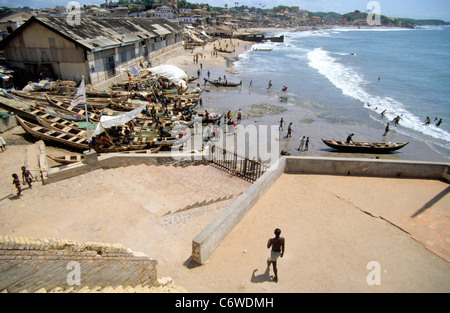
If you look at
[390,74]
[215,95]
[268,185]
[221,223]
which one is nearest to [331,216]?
[268,185]

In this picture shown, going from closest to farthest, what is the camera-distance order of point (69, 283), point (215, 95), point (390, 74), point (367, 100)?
point (69, 283) < point (215, 95) < point (367, 100) < point (390, 74)

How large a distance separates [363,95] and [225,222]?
38341mm

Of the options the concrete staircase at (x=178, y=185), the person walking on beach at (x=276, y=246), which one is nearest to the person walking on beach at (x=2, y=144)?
the concrete staircase at (x=178, y=185)

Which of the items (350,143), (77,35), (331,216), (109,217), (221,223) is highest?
(77,35)

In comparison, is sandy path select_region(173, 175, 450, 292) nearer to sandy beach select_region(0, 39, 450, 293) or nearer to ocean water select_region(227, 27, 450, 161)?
sandy beach select_region(0, 39, 450, 293)

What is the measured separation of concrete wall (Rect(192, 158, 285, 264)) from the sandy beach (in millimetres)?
217

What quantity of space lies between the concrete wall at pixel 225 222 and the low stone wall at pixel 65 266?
1.13m

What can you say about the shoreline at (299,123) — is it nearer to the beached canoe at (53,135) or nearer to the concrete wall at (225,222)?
the concrete wall at (225,222)

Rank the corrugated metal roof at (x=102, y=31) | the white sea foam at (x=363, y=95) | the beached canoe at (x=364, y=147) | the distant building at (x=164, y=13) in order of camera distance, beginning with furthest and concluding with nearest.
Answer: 1. the distant building at (x=164, y=13)
2. the white sea foam at (x=363, y=95)
3. the corrugated metal roof at (x=102, y=31)
4. the beached canoe at (x=364, y=147)

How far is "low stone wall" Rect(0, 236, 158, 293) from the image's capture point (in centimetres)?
459

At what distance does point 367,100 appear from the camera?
35469 millimetres

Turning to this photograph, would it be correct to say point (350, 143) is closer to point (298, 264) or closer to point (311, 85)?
point (298, 264)

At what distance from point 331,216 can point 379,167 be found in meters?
3.64

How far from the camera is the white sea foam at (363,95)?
90.2ft
